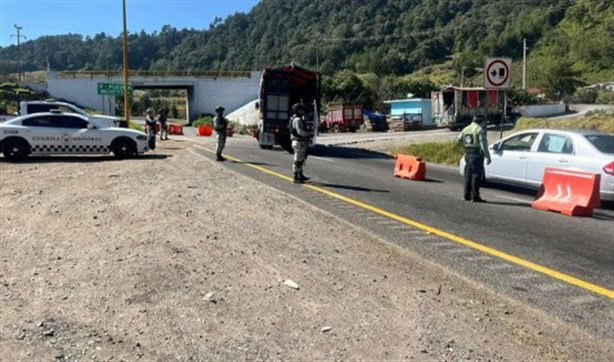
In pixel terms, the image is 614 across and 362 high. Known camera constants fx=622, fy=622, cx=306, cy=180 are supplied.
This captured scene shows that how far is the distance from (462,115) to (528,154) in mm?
36910

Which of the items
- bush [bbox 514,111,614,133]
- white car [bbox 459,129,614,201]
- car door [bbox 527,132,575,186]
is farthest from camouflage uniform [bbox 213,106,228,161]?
bush [bbox 514,111,614,133]

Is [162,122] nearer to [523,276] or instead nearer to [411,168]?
[411,168]

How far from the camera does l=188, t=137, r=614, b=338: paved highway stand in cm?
602

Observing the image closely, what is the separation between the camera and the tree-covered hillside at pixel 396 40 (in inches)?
4897

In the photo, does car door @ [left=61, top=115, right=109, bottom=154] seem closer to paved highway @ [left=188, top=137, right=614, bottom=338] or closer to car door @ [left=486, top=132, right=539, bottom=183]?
paved highway @ [left=188, top=137, right=614, bottom=338]

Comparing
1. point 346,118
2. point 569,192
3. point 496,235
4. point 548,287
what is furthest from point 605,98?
point 548,287

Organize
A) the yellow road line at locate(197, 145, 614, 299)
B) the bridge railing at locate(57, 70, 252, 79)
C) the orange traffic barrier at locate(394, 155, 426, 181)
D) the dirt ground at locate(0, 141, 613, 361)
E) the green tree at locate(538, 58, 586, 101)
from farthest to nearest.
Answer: the green tree at locate(538, 58, 586, 101), the bridge railing at locate(57, 70, 252, 79), the orange traffic barrier at locate(394, 155, 426, 181), the yellow road line at locate(197, 145, 614, 299), the dirt ground at locate(0, 141, 613, 361)

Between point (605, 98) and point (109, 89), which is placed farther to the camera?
point (605, 98)

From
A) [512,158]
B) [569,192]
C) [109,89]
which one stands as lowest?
[569,192]

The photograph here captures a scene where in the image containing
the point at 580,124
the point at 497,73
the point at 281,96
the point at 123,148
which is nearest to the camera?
the point at 497,73

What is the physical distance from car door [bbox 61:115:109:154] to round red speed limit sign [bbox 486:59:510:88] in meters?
11.9

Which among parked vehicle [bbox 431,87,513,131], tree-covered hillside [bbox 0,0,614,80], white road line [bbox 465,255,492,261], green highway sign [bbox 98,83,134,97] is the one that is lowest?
white road line [bbox 465,255,492,261]

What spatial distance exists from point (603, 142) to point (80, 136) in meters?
14.8

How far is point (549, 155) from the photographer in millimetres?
12383
